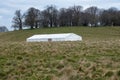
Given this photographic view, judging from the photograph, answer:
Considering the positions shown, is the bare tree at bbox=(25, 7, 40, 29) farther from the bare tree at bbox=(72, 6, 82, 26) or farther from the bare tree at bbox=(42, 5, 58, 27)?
the bare tree at bbox=(72, 6, 82, 26)

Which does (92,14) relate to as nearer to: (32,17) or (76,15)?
(76,15)

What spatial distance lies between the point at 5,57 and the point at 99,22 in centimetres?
11593

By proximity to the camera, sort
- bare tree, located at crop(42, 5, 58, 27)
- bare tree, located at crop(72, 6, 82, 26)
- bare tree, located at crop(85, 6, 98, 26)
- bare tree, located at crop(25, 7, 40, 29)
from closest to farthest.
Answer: bare tree, located at crop(25, 7, 40, 29)
bare tree, located at crop(42, 5, 58, 27)
bare tree, located at crop(72, 6, 82, 26)
bare tree, located at crop(85, 6, 98, 26)

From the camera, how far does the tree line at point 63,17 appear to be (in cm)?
11819

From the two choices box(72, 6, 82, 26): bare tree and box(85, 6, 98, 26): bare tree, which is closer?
box(72, 6, 82, 26): bare tree

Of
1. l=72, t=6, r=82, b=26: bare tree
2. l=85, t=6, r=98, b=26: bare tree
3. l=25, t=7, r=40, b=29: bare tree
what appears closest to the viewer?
l=25, t=7, r=40, b=29: bare tree

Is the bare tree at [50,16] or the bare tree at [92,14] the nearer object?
the bare tree at [50,16]

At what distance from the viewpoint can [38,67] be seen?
37.5ft

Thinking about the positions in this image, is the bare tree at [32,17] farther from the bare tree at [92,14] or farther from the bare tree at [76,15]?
the bare tree at [92,14]

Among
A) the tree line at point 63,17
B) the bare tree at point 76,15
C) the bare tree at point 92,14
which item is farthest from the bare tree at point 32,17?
the bare tree at point 92,14

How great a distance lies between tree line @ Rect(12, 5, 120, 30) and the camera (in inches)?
4653

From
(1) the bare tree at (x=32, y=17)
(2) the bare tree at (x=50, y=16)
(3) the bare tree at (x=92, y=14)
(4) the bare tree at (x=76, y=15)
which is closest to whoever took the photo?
(1) the bare tree at (x=32, y=17)

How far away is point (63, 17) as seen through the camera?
119 m

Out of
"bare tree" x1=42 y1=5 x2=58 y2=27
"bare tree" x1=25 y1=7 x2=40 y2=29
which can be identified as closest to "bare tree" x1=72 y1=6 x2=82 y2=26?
"bare tree" x1=42 y1=5 x2=58 y2=27
